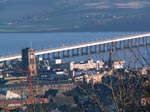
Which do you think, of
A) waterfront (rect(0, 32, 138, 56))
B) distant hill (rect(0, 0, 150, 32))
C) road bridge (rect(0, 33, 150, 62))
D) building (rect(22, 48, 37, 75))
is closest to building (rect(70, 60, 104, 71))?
building (rect(22, 48, 37, 75))

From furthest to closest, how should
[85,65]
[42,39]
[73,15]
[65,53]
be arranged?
[73,15], [42,39], [65,53], [85,65]

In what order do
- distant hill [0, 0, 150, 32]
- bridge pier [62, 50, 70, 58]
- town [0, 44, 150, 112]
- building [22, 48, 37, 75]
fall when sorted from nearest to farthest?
town [0, 44, 150, 112] < building [22, 48, 37, 75] < bridge pier [62, 50, 70, 58] < distant hill [0, 0, 150, 32]

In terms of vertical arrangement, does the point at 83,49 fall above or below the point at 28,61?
below

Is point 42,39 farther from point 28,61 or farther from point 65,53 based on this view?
point 28,61

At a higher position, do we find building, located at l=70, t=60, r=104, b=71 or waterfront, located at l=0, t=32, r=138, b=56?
building, located at l=70, t=60, r=104, b=71

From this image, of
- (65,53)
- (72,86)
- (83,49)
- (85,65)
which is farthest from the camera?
(83,49)

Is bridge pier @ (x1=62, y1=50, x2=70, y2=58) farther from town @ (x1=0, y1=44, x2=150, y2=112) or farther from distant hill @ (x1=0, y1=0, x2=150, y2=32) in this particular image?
distant hill @ (x1=0, y1=0, x2=150, y2=32)

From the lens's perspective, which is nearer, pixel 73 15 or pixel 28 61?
pixel 28 61

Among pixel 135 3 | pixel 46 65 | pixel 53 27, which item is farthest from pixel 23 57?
pixel 135 3

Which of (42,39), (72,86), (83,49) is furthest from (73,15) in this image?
(72,86)

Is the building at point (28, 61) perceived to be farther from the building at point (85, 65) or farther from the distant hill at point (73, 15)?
the distant hill at point (73, 15)
